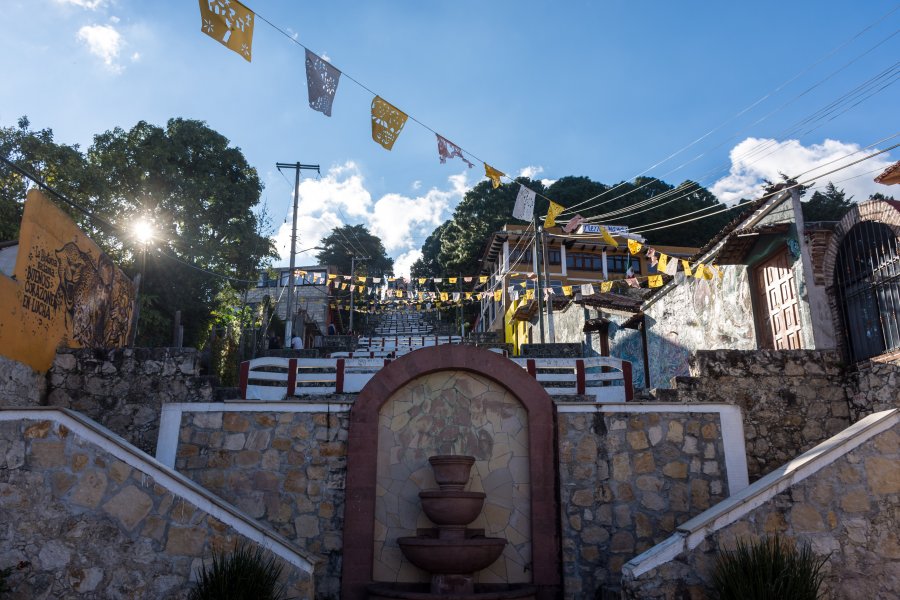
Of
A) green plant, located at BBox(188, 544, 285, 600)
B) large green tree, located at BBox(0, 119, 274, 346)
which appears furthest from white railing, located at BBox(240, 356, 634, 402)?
large green tree, located at BBox(0, 119, 274, 346)

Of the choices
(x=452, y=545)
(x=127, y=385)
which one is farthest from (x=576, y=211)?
(x=452, y=545)

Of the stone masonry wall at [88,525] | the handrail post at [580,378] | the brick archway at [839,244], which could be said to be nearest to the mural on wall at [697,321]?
the brick archway at [839,244]

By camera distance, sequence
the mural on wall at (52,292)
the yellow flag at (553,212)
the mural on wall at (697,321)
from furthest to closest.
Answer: the yellow flag at (553,212) < the mural on wall at (697,321) < the mural on wall at (52,292)

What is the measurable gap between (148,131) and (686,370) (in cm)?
2193

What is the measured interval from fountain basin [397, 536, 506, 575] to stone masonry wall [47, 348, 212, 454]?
16.8 ft

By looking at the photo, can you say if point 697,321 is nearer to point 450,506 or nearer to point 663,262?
point 663,262

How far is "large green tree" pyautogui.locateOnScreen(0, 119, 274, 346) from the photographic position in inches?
888

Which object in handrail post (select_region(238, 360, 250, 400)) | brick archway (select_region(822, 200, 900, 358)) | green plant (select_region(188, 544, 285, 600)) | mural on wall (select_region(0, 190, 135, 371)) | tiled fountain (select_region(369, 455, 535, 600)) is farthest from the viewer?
handrail post (select_region(238, 360, 250, 400))

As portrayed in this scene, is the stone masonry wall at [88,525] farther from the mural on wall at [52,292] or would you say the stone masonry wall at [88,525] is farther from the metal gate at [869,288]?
the metal gate at [869,288]

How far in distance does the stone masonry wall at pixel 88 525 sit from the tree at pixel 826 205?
96.8ft

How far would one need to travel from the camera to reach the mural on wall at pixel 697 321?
527 inches

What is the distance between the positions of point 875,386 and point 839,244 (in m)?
2.65

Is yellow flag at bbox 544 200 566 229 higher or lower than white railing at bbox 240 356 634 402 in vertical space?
higher

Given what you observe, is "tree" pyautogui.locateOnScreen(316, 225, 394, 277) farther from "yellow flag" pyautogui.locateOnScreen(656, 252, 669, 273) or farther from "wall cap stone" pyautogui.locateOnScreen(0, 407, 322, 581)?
"wall cap stone" pyautogui.locateOnScreen(0, 407, 322, 581)
